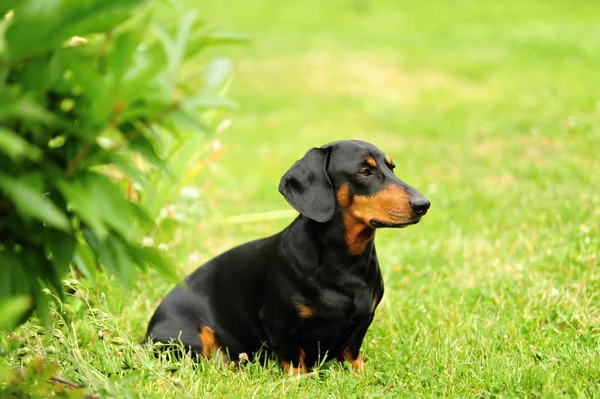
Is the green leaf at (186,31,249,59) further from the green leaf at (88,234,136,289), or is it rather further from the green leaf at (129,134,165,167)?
the green leaf at (88,234,136,289)

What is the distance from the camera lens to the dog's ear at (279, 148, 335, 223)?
328 centimetres

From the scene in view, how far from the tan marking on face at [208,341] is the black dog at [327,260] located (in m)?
0.02

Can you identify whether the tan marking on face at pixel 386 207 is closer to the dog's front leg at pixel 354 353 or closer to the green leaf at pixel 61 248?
the dog's front leg at pixel 354 353

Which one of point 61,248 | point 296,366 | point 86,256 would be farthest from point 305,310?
point 61,248

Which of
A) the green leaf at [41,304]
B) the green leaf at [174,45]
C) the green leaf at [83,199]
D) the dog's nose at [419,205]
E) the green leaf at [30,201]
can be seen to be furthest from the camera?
the dog's nose at [419,205]

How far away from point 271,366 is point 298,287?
435 mm

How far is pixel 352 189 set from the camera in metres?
3.35

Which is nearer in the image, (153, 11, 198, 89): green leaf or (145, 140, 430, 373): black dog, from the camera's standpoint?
(153, 11, 198, 89): green leaf

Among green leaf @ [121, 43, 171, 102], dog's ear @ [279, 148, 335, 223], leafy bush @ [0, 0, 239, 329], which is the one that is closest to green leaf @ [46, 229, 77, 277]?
leafy bush @ [0, 0, 239, 329]

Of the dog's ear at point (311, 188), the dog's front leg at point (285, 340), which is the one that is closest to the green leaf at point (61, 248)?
the dog's ear at point (311, 188)

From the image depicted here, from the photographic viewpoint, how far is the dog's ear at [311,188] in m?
3.28

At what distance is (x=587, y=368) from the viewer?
10.1 feet

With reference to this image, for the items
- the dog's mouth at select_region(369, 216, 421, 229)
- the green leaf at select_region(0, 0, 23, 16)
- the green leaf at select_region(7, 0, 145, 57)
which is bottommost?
the dog's mouth at select_region(369, 216, 421, 229)

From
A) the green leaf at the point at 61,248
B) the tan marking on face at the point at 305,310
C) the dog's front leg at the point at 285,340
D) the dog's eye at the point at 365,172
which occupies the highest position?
the green leaf at the point at 61,248
